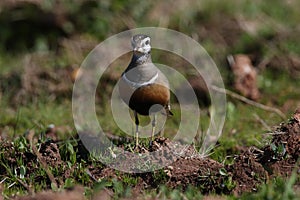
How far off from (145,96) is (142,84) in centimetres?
10

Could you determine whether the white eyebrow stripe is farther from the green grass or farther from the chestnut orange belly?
the green grass

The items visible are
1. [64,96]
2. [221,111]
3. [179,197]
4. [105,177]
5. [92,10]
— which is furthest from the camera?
[92,10]

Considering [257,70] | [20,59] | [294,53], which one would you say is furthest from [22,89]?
[294,53]

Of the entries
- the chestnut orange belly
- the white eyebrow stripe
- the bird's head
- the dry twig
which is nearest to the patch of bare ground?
the dry twig

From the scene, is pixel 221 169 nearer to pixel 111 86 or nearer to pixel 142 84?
pixel 142 84

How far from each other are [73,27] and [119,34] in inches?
28.5

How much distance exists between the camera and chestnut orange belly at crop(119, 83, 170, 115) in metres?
5.03

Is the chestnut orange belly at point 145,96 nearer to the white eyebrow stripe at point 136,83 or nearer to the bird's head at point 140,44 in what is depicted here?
the white eyebrow stripe at point 136,83

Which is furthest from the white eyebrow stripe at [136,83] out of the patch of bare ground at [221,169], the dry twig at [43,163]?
the dry twig at [43,163]

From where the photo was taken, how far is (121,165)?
16.1 ft

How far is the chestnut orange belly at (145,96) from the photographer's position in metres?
5.03

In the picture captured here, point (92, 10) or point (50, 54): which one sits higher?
point (92, 10)

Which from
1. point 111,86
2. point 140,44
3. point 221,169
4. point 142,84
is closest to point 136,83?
point 142,84

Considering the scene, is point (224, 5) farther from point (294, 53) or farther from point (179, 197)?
point (179, 197)
